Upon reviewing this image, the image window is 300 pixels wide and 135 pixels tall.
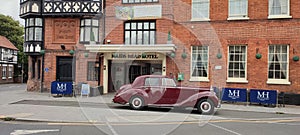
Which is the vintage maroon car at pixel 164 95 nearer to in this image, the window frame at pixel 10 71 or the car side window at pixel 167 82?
the car side window at pixel 167 82

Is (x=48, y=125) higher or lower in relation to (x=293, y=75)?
lower

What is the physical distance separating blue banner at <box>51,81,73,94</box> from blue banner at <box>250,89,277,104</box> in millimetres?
10665

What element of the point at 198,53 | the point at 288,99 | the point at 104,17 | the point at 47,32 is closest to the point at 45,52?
the point at 47,32

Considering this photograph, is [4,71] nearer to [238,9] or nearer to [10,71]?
[10,71]

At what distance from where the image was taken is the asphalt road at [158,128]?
7.78 m

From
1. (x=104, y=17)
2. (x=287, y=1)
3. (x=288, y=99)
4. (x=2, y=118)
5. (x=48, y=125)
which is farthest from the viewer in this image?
(x=104, y=17)

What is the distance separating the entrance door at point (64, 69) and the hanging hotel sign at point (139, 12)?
4.83 m

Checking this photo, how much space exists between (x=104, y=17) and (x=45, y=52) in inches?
195

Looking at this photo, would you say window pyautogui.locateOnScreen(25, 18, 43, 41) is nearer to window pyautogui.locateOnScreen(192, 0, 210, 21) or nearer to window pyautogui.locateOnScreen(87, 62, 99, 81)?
window pyautogui.locateOnScreen(87, 62, 99, 81)

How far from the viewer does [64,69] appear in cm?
1978

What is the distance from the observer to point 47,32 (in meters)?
19.9

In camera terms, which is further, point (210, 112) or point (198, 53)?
point (198, 53)

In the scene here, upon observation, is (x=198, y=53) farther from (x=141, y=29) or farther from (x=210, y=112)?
(x=210, y=112)

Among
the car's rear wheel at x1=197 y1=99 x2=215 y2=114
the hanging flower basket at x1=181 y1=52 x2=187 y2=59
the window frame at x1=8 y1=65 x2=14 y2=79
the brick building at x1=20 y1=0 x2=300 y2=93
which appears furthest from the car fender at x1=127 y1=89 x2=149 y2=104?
the window frame at x1=8 y1=65 x2=14 y2=79
